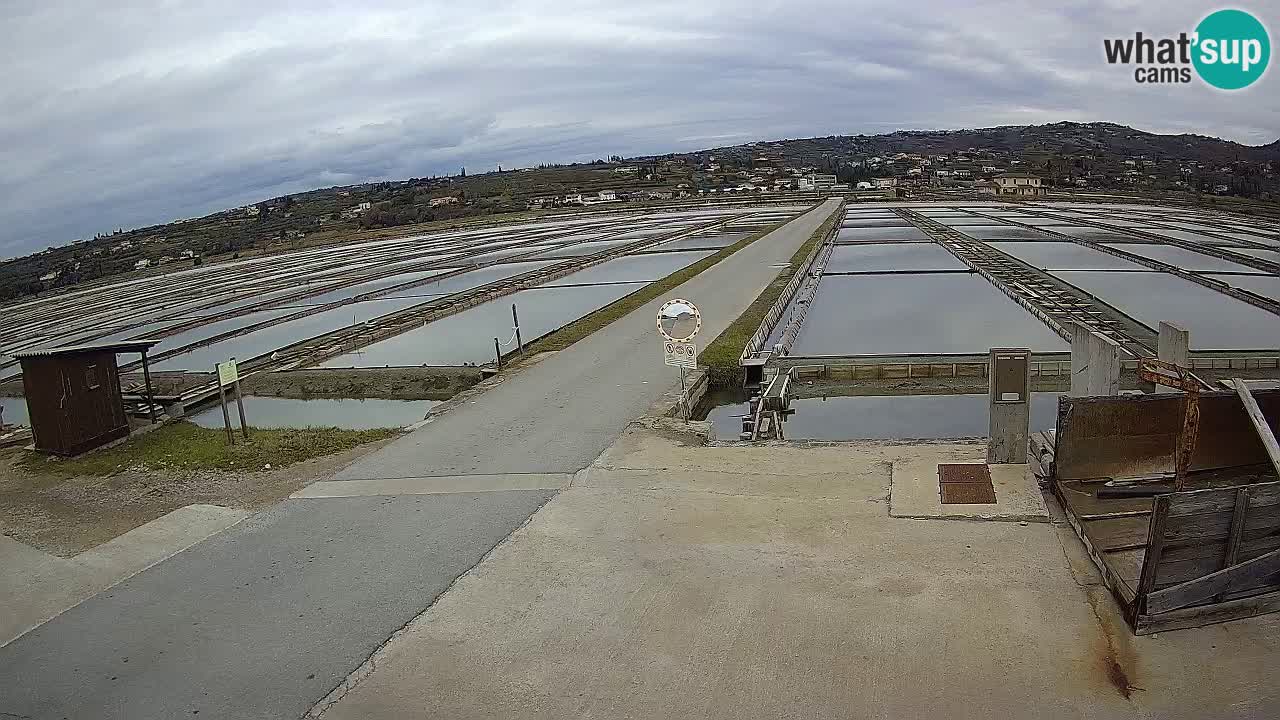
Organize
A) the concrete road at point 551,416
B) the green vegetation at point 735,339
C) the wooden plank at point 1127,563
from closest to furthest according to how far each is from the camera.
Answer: the wooden plank at point 1127,563 → the concrete road at point 551,416 → the green vegetation at point 735,339

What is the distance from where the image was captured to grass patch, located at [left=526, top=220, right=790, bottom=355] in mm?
16078

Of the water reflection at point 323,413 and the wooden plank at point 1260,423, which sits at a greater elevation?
the wooden plank at point 1260,423

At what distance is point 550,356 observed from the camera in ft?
48.3

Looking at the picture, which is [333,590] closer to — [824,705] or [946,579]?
[824,705]

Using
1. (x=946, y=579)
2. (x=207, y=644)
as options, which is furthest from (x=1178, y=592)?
(x=207, y=644)

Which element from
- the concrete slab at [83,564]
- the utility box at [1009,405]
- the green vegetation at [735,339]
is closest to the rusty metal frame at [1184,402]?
the utility box at [1009,405]

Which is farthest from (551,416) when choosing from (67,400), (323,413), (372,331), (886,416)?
(372,331)

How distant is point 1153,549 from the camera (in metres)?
4.66

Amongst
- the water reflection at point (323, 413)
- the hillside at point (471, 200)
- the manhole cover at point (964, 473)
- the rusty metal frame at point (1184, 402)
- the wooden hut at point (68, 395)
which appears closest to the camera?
the rusty metal frame at point (1184, 402)

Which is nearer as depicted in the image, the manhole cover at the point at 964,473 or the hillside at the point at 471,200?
the manhole cover at the point at 964,473

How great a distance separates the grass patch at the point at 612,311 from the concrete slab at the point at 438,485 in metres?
6.99

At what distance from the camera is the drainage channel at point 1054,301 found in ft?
51.9

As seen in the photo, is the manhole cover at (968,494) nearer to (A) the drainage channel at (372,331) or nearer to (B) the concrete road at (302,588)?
(B) the concrete road at (302,588)

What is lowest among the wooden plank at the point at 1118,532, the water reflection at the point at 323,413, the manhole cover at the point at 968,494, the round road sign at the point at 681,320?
the water reflection at the point at 323,413
